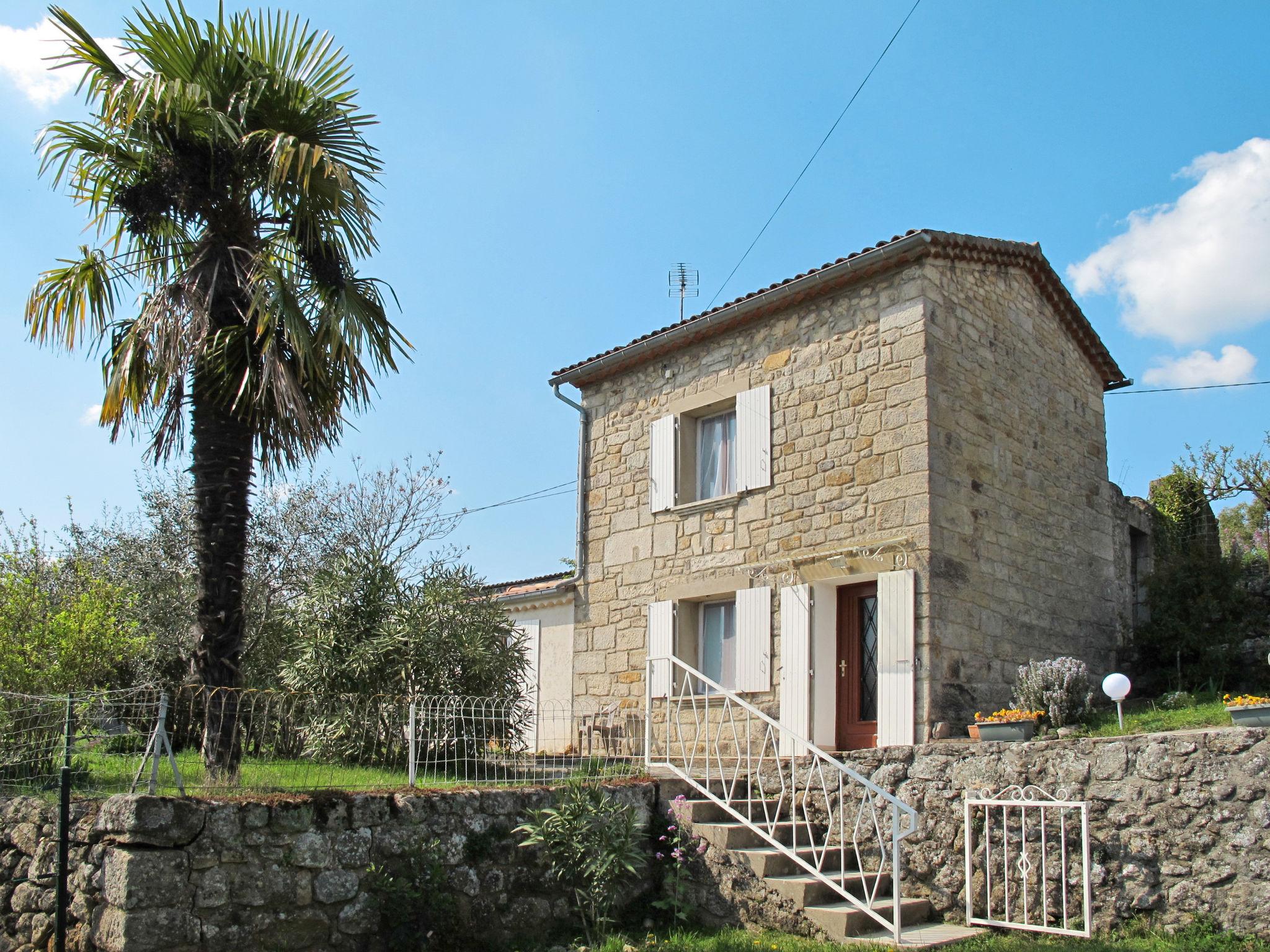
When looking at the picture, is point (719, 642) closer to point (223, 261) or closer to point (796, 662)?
point (796, 662)

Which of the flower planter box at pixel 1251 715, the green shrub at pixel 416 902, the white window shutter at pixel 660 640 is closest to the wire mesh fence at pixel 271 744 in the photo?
the white window shutter at pixel 660 640

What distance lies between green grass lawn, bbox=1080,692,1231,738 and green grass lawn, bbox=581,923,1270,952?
146 centimetres

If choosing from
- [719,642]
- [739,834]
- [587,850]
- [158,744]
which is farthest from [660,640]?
[158,744]

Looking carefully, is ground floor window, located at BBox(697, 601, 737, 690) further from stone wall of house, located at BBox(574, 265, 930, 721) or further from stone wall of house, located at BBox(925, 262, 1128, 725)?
stone wall of house, located at BBox(925, 262, 1128, 725)

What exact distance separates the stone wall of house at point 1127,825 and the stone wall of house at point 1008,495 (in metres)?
1.34

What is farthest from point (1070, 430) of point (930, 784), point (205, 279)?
point (205, 279)

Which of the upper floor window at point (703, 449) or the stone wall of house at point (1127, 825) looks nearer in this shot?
the stone wall of house at point (1127, 825)

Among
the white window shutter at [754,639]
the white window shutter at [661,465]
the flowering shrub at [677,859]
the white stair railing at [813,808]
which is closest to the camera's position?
the white stair railing at [813,808]

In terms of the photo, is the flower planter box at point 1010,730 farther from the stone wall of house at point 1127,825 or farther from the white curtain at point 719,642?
the white curtain at point 719,642

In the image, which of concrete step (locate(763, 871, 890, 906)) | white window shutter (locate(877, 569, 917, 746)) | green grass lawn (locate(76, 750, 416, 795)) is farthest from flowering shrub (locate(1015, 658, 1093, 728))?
green grass lawn (locate(76, 750, 416, 795))

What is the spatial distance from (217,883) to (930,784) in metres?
5.02

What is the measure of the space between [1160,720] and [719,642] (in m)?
4.32

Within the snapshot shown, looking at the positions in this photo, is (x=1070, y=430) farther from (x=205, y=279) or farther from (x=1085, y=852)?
(x=205, y=279)

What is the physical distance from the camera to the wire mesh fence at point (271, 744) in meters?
6.96
